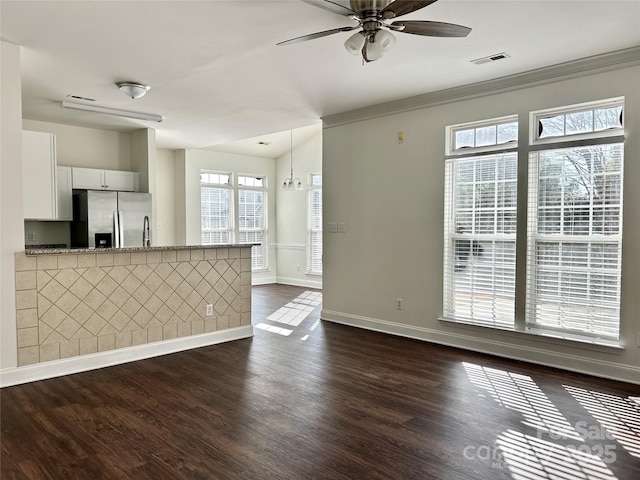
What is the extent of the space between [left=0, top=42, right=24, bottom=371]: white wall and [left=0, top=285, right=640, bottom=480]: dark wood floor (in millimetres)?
459

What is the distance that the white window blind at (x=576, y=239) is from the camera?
11.8ft

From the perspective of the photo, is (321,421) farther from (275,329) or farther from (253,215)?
(253,215)

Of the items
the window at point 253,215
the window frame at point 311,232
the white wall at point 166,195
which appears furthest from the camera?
the window at point 253,215

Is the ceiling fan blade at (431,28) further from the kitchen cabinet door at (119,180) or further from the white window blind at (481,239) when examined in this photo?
the kitchen cabinet door at (119,180)

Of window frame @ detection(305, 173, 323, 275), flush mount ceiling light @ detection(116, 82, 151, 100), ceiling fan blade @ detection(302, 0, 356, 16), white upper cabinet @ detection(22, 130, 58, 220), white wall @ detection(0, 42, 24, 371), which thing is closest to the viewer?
ceiling fan blade @ detection(302, 0, 356, 16)

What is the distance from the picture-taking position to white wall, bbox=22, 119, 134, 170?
605 centimetres

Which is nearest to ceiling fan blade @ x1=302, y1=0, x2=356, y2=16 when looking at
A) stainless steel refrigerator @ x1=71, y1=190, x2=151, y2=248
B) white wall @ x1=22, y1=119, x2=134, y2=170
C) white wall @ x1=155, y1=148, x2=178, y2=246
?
stainless steel refrigerator @ x1=71, y1=190, x2=151, y2=248

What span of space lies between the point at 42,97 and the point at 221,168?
4.17 meters

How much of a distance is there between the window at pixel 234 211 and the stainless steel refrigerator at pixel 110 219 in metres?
2.46

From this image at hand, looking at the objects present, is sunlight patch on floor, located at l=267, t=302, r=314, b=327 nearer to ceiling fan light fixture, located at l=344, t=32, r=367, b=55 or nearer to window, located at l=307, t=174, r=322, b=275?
window, located at l=307, t=174, r=322, b=275

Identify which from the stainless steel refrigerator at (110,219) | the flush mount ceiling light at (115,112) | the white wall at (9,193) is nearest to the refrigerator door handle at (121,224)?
the stainless steel refrigerator at (110,219)

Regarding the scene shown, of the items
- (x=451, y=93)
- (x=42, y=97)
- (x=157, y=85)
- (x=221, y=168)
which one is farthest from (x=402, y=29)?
(x=221, y=168)

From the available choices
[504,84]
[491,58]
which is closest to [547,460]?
[491,58]

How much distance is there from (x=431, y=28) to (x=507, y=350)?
9.89 feet
